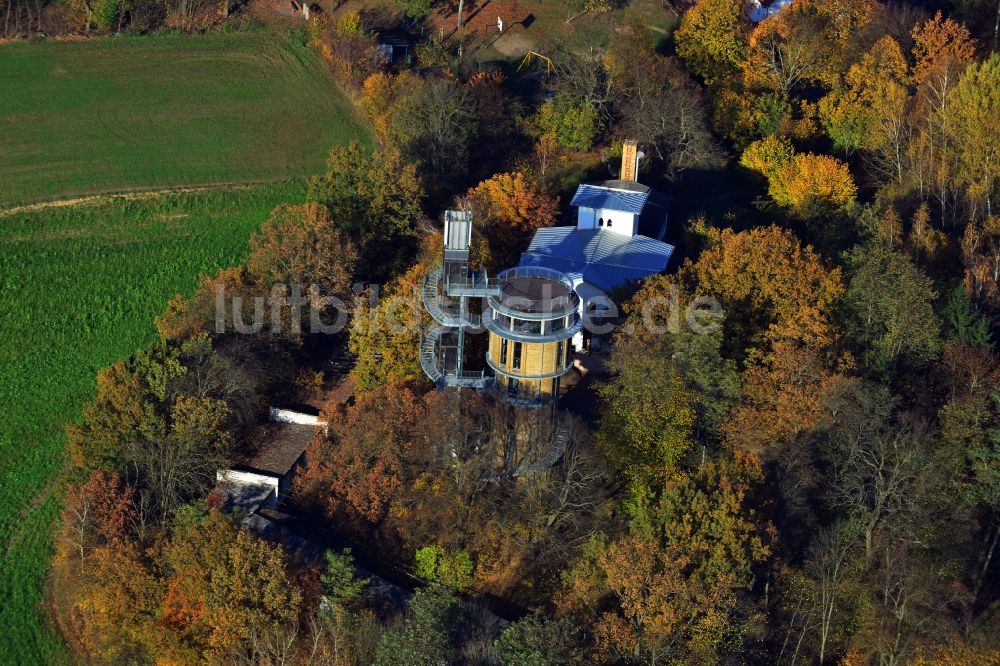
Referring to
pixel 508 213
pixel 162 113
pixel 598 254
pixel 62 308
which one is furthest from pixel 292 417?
pixel 162 113

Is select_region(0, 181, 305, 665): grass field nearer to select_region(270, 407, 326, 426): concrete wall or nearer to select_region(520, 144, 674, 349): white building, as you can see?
select_region(270, 407, 326, 426): concrete wall

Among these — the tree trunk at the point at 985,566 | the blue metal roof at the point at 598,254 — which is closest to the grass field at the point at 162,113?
the blue metal roof at the point at 598,254

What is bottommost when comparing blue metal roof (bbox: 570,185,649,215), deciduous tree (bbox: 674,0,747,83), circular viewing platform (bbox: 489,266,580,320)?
circular viewing platform (bbox: 489,266,580,320)

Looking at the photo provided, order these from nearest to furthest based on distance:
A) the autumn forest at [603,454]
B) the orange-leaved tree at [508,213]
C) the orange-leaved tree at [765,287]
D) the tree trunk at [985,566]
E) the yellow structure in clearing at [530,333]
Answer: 1. the autumn forest at [603,454]
2. the tree trunk at [985,566]
3. the yellow structure in clearing at [530,333]
4. the orange-leaved tree at [765,287]
5. the orange-leaved tree at [508,213]

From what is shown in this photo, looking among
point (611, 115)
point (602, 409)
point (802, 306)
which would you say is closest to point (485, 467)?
point (602, 409)

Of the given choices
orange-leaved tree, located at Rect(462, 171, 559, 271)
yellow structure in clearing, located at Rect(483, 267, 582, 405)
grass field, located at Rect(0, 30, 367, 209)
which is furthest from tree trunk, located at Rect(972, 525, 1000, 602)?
grass field, located at Rect(0, 30, 367, 209)

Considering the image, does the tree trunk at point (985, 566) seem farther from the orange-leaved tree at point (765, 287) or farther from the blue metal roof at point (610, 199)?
the blue metal roof at point (610, 199)
